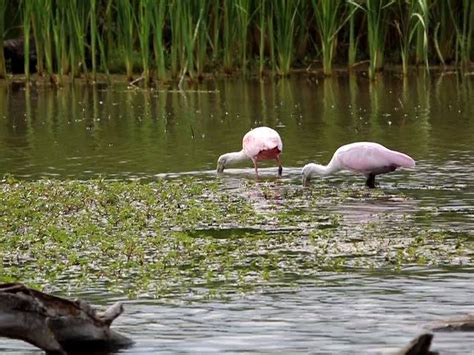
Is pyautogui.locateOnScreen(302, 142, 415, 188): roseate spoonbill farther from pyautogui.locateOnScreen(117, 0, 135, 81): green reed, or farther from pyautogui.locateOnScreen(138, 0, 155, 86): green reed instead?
pyautogui.locateOnScreen(117, 0, 135, 81): green reed

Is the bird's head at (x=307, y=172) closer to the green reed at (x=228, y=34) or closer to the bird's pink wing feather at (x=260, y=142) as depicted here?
the bird's pink wing feather at (x=260, y=142)

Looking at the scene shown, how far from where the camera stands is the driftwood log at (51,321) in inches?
247

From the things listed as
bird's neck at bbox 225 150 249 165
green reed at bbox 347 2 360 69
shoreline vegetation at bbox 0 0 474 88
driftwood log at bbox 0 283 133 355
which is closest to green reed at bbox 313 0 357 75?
shoreline vegetation at bbox 0 0 474 88

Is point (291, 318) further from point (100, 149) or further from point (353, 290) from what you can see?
point (100, 149)

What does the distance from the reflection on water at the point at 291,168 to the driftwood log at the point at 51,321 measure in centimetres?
33

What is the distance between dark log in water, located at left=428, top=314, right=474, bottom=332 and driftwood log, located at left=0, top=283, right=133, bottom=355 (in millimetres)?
1549

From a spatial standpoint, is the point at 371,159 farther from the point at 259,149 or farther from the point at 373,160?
the point at 259,149

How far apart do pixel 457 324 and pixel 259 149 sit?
6.66 metres

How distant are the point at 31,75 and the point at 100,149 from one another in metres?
10.2

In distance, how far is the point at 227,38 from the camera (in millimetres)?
24516

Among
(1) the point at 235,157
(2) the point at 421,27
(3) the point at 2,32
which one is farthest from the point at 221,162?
(3) the point at 2,32

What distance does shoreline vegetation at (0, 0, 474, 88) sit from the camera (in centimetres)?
2347

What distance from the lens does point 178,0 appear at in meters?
22.8

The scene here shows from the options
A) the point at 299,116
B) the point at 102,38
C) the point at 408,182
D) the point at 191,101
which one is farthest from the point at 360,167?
the point at 102,38
